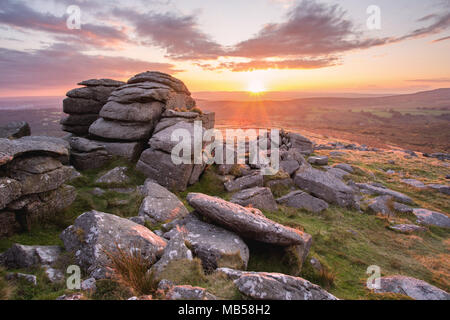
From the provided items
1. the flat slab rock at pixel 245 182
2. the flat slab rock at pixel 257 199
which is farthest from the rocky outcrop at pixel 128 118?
the flat slab rock at pixel 257 199

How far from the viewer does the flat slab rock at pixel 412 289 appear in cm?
742

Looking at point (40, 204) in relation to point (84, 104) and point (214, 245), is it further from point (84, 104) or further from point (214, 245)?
point (84, 104)

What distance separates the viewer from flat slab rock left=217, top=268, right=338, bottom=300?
4988mm

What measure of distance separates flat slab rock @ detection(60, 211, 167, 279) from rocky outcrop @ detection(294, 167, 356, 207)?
1323cm

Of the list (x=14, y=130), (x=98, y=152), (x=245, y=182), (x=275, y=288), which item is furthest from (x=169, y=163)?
(x=14, y=130)

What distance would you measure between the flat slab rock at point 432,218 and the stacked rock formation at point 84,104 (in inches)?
1041

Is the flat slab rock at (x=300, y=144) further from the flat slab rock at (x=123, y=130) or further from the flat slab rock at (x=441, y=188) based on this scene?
the flat slab rock at (x=123, y=130)

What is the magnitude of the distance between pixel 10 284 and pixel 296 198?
14.8m

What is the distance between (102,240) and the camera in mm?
6680

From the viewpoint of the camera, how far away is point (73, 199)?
1024 cm

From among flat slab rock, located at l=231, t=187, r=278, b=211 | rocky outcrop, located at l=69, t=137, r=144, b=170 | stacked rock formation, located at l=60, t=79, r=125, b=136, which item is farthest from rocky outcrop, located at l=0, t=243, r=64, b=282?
stacked rock formation, located at l=60, t=79, r=125, b=136

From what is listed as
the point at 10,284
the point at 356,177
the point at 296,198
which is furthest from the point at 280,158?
the point at 10,284

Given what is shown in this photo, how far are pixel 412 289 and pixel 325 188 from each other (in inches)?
384
